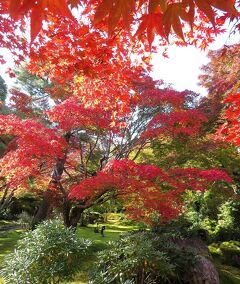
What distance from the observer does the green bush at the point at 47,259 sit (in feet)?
17.3

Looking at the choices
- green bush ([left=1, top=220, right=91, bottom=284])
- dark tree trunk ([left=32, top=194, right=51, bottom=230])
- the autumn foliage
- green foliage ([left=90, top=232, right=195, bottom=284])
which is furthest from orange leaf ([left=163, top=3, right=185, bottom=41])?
dark tree trunk ([left=32, top=194, right=51, bottom=230])

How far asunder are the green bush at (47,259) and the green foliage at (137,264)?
0.66 metres

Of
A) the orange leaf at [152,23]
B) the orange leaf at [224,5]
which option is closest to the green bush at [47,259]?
the orange leaf at [152,23]

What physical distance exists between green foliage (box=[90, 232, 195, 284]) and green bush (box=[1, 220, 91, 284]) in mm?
658

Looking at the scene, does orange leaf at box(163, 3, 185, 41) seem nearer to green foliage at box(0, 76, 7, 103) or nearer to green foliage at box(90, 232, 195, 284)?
green foliage at box(90, 232, 195, 284)

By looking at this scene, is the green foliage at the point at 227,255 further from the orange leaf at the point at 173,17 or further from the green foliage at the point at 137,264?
the orange leaf at the point at 173,17

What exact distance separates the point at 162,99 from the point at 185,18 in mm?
8688

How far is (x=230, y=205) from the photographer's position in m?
12.9

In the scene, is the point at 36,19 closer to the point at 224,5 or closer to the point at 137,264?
the point at 224,5

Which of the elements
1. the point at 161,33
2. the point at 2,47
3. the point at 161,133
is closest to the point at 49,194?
the point at 161,133

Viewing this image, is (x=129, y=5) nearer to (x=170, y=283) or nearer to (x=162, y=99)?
(x=170, y=283)

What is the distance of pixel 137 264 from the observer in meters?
5.69

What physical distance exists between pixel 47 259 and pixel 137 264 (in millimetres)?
1689

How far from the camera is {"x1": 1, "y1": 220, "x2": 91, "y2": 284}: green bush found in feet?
17.3
